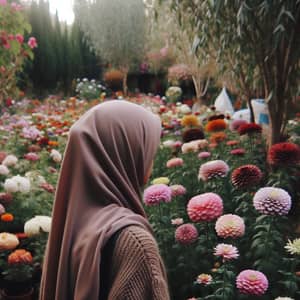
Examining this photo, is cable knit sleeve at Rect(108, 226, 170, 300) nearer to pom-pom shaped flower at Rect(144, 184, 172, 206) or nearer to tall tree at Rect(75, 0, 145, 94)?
pom-pom shaped flower at Rect(144, 184, 172, 206)

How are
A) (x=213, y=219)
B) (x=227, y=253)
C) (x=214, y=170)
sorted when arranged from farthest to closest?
(x=214, y=170) → (x=213, y=219) → (x=227, y=253)

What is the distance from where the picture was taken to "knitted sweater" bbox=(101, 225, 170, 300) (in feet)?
3.45

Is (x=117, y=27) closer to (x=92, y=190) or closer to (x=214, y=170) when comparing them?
(x=214, y=170)

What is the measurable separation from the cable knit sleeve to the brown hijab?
0.05 meters

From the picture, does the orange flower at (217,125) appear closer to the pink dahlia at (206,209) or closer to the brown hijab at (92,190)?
the pink dahlia at (206,209)

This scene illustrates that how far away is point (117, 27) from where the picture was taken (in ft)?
38.4

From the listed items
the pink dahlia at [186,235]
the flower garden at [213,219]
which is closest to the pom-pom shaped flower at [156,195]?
the flower garden at [213,219]

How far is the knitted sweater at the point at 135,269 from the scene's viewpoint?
105cm

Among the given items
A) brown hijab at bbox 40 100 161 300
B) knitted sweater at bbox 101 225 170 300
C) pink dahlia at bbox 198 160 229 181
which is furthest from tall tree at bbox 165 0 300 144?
knitted sweater at bbox 101 225 170 300

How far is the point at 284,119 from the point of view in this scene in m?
3.47

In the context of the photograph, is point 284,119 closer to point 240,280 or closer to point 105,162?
point 240,280

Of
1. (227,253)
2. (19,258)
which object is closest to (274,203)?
(227,253)

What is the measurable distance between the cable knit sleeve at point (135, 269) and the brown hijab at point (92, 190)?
0.05 metres

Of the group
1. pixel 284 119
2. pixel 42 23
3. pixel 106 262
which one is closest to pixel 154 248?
pixel 106 262
